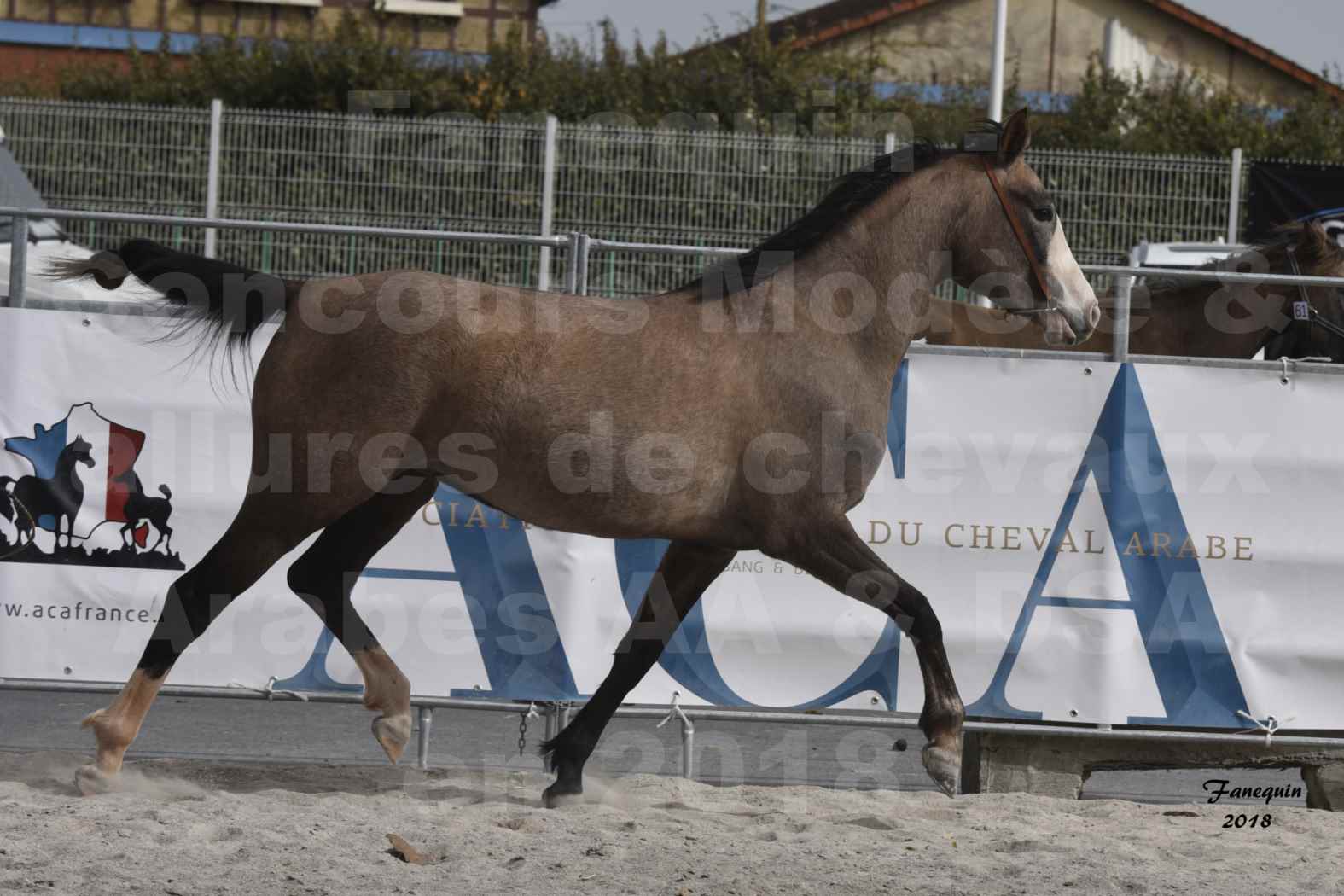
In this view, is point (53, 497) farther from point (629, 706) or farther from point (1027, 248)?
point (1027, 248)

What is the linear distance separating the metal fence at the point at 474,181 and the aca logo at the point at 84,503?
7243 mm

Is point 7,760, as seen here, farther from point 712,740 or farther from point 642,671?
point 712,740

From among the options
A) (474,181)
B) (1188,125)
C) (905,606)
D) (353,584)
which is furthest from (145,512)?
(1188,125)

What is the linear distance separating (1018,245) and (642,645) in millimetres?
1739

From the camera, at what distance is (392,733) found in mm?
4984

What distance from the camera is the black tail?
4.90 m

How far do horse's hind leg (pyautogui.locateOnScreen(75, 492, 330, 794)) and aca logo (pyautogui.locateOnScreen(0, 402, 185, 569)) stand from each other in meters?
0.92

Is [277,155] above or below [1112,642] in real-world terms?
above

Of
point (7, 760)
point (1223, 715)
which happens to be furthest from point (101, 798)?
point (1223, 715)

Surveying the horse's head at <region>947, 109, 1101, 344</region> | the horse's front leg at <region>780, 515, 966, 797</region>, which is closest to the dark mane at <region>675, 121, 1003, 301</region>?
the horse's head at <region>947, 109, 1101, 344</region>

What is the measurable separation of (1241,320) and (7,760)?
18.2 ft

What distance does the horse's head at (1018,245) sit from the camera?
5.04 meters

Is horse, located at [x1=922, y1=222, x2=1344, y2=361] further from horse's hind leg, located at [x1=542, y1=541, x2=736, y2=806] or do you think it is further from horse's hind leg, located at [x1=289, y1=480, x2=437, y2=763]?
horse's hind leg, located at [x1=289, y1=480, x2=437, y2=763]

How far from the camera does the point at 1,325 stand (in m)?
5.64
